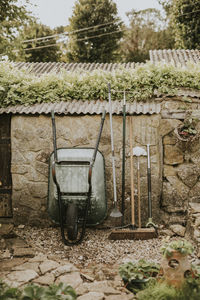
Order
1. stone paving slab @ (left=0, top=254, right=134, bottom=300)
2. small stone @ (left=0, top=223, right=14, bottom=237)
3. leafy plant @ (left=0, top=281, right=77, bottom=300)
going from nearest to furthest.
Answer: leafy plant @ (left=0, top=281, right=77, bottom=300)
stone paving slab @ (left=0, top=254, right=134, bottom=300)
small stone @ (left=0, top=223, right=14, bottom=237)

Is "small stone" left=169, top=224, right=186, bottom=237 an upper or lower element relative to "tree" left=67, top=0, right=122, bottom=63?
lower

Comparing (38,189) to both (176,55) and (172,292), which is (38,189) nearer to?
(172,292)

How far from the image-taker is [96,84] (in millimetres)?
4758

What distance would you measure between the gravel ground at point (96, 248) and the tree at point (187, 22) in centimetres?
1129

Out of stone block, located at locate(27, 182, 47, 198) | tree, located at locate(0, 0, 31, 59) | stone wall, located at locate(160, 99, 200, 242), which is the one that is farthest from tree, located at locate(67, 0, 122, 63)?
stone block, located at locate(27, 182, 47, 198)

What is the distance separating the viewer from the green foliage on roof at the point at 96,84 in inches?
182

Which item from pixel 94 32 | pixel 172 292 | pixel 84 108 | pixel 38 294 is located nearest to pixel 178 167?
pixel 84 108

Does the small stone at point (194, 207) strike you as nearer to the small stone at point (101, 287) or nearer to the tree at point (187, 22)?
the small stone at point (101, 287)

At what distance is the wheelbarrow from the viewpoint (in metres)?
3.95

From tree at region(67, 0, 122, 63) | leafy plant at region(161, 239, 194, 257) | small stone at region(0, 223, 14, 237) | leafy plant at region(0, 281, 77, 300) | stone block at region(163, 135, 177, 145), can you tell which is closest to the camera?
leafy plant at region(0, 281, 77, 300)

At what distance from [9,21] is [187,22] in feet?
34.9

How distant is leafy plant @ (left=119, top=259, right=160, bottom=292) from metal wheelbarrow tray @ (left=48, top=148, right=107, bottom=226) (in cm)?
131

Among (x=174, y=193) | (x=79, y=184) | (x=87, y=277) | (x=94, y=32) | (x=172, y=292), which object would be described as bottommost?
(x=87, y=277)

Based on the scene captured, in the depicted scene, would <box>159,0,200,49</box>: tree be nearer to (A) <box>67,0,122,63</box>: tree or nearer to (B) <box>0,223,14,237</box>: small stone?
(A) <box>67,0,122,63</box>: tree
